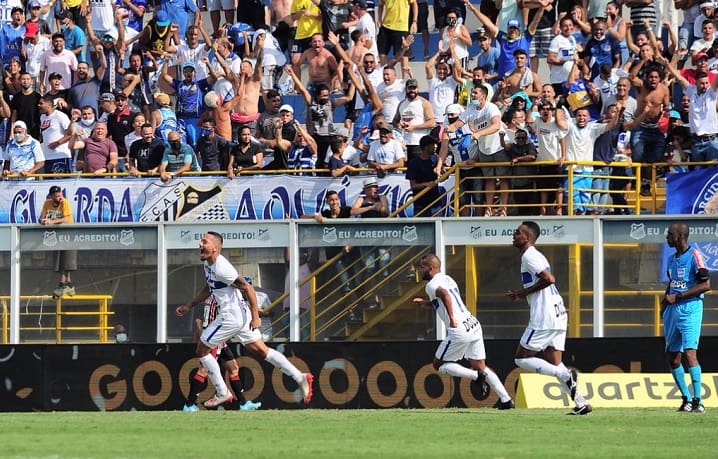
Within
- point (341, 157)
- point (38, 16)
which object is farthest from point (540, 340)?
point (38, 16)

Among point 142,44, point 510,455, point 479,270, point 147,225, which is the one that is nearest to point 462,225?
point 479,270

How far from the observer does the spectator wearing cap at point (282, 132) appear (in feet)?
81.3

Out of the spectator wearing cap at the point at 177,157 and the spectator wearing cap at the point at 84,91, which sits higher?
Answer: the spectator wearing cap at the point at 84,91

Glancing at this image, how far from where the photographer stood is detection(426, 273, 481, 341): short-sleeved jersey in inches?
686

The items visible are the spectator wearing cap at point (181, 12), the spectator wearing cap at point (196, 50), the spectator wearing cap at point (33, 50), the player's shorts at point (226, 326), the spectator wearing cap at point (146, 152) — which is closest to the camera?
the player's shorts at point (226, 326)

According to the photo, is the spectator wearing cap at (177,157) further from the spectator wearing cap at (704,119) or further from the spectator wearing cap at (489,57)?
the spectator wearing cap at (704,119)

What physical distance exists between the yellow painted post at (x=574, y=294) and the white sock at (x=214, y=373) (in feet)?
19.8

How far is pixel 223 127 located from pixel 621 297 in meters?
7.27

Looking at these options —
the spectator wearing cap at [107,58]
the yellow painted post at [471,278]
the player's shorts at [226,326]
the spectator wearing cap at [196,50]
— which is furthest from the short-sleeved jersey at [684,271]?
the spectator wearing cap at [107,58]

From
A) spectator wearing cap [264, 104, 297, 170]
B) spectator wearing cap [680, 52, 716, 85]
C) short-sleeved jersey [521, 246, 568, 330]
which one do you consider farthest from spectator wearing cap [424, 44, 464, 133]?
short-sleeved jersey [521, 246, 568, 330]

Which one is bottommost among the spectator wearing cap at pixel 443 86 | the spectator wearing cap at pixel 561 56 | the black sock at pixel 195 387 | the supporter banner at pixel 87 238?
the black sock at pixel 195 387

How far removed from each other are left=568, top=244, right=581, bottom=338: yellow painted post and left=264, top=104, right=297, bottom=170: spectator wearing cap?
15.9 feet

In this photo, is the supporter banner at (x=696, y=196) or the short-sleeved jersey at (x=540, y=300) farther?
the supporter banner at (x=696, y=196)

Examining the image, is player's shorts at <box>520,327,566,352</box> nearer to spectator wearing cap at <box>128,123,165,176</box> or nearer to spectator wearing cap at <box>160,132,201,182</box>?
spectator wearing cap at <box>160,132,201,182</box>
